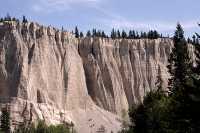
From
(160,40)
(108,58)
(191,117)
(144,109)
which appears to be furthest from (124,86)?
(191,117)

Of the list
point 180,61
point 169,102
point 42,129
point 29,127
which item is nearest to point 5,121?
point 29,127

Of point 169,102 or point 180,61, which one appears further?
point 180,61

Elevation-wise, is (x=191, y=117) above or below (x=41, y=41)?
below

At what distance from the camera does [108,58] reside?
145 m

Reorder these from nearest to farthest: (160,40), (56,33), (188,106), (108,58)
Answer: (188,106) → (56,33) → (108,58) → (160,40)

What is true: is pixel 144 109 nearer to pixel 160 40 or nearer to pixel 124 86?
pixel 124 86

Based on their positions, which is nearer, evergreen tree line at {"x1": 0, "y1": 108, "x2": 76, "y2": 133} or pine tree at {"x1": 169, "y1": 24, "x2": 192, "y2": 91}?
pine tree at {"x1": 169, "y1": 24, "x2": 192, "y2": 91}

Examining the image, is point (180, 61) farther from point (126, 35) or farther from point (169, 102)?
point (126, 35)

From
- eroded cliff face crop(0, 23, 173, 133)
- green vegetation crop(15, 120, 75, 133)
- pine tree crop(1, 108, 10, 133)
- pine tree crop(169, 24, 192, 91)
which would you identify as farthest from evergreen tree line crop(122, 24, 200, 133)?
eroded cliff face crop(0, 23, 173, 133)

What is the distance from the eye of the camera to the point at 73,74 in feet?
441

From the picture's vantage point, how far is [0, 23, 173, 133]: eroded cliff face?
122m

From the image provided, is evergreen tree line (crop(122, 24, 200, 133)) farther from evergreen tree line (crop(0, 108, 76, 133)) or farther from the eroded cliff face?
the eroded cliff face

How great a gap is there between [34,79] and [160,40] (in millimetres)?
42034

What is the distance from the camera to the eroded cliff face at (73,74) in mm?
121688
